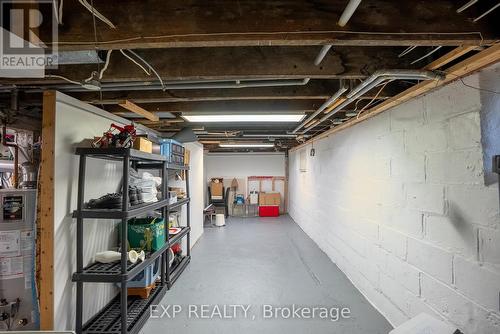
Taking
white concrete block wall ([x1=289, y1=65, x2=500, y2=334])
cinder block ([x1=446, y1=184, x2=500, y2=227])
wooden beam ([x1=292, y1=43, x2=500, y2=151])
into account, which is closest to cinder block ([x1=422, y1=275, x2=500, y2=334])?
white concrete block wall ([x1=289, y1=65, x2=500, y2=334])

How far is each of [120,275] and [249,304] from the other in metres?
1.30

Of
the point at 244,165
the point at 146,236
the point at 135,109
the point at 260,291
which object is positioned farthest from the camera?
the point at 244,165

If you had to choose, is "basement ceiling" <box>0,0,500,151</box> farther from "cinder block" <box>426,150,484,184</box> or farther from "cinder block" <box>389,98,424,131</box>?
"cinder block" <box>426,150,484,184</box>

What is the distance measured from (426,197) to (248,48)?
1.59 meters

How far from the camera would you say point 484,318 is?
137 centimetres

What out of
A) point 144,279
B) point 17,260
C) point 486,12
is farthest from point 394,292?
point 17,260

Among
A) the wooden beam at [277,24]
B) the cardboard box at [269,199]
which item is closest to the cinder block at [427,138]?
the wooden beam at [277,24]

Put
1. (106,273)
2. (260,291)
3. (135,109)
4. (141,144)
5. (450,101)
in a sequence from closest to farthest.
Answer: (450,101) < (106,273) < (141,144) < (135,109) < (260,291)

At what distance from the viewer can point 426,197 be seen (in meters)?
1.80

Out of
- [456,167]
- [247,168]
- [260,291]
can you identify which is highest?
[247,168]

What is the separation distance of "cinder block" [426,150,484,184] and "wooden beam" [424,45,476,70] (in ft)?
1.73

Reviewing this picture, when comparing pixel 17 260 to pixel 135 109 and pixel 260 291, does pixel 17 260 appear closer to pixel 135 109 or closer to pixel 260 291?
pixel 135 109

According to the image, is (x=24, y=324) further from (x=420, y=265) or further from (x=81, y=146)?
(x=420, y=265)

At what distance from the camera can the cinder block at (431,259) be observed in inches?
63.7
